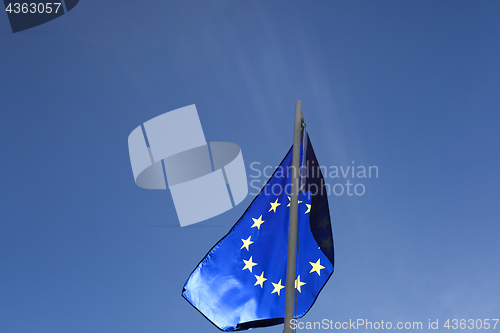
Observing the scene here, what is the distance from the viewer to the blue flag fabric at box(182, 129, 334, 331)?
8484mm

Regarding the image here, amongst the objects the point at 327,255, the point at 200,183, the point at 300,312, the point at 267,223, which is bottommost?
the point at 300,312

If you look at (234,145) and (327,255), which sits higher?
(234,145)

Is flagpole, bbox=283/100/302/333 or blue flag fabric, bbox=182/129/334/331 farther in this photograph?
blue flag fabric, bbox=182/129/334/331

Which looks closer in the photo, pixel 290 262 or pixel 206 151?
pixel 290 262

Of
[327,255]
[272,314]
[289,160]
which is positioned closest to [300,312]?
[272,314]

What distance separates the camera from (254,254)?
8.78 m

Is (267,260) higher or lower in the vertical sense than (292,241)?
lower

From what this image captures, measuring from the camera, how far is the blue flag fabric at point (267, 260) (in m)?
8.48

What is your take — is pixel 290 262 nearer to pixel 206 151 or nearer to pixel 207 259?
pixel 207 259

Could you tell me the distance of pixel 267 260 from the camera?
870cm

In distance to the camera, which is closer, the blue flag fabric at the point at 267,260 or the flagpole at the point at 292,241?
the flagpole at the point at 292,241

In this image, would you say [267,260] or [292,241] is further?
[267,260]

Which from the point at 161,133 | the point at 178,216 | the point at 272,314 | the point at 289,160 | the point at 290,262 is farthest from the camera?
the point at 178,216

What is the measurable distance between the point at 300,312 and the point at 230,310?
156 centimetres
